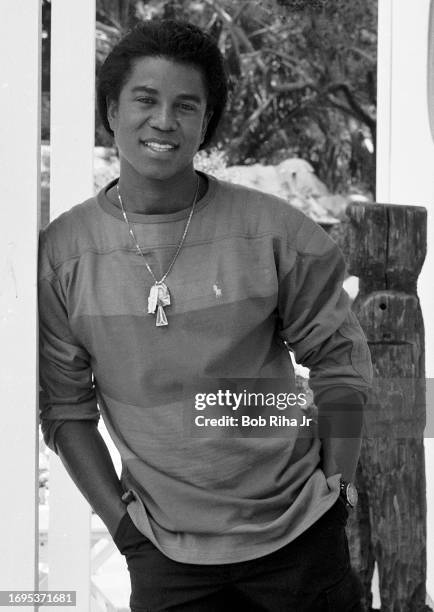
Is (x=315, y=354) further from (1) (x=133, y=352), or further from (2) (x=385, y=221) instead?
(2) (x=385, y=221)

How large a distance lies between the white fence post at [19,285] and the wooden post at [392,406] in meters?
1.17

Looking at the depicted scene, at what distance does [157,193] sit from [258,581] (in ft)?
2.06

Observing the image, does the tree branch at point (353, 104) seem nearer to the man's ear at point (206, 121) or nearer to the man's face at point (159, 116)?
the man's ear at point (206, 121)

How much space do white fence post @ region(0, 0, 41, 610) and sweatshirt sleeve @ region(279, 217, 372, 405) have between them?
41 centimetres

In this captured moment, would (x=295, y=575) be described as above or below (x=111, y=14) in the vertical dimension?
below

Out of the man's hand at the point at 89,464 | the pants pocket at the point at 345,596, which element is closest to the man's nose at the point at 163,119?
the man's hand at the point at 89,464

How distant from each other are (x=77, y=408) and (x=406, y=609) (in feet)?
4.68

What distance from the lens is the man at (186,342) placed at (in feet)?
5.53

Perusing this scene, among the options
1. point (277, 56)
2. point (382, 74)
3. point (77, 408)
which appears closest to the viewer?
point (77, 408)

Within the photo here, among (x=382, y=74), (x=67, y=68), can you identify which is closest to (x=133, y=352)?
(x=67, y=68)

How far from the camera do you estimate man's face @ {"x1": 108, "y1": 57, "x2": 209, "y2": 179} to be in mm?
1711

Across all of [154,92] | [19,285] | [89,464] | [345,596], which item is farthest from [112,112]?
[345,596]

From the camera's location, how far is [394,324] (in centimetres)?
276

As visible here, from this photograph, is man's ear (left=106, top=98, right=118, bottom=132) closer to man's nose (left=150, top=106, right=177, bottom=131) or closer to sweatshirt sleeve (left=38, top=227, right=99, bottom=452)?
man's nose (left=150, top=106, right=177, bottom=131)
